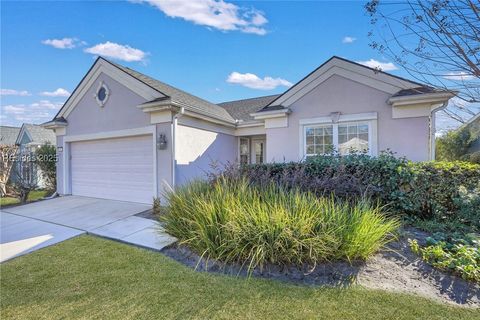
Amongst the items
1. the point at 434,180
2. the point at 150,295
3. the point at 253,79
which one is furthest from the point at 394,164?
the point at 253,79

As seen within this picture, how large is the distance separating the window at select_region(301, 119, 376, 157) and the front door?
4.45 metres

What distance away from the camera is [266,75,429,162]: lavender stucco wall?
7777 mm

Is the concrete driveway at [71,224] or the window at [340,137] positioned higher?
the window at [340,137]

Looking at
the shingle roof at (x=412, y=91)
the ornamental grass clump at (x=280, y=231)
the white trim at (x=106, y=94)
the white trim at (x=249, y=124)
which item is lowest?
the ornamental grass clump at (x=280, y=231)

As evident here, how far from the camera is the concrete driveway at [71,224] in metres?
5.68

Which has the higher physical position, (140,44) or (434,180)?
(140,44)

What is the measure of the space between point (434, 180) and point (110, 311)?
7.13 m

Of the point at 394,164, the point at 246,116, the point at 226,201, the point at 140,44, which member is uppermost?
the point at 140,44

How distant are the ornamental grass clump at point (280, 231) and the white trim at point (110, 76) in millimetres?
5920

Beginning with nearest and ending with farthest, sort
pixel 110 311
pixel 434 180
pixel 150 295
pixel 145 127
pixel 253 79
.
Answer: pixel 110 311 < pixel 150 295 < pixel 434 180 < pixel 145 127 < pixel 253 79

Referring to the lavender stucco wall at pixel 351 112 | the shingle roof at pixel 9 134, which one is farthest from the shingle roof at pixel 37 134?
the lavender stucco wall at pixel 351 112

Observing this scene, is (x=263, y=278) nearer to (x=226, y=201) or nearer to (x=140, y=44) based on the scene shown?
(x=226, y=201)

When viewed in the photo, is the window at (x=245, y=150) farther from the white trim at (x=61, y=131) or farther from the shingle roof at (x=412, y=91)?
the white trim at (x=61, y=131)

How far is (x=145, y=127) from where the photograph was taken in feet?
30.3
